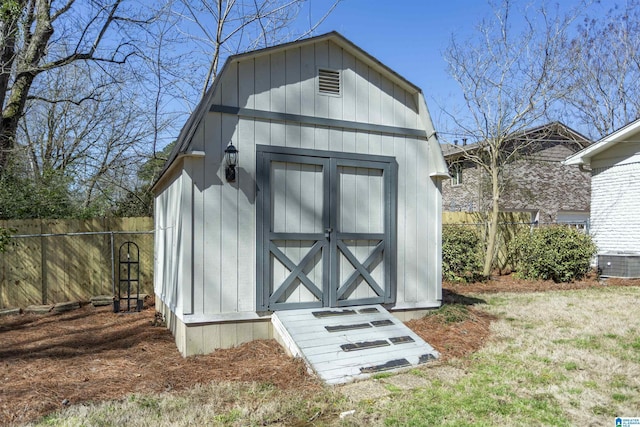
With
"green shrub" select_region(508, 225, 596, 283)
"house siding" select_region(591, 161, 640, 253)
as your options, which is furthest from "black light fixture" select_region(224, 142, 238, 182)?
"house siding" select_region(591, 161, 640, 253)

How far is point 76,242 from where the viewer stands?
27.5 feet

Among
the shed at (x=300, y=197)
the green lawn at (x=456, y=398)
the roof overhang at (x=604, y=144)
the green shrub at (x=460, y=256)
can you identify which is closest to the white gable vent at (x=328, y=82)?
the shed at (x=300, y=197)

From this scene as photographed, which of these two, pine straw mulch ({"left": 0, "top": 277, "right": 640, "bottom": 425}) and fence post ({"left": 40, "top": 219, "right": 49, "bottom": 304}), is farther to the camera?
fence post ({"left": 40, "top": 219, "right": 49, "bottom": 304})

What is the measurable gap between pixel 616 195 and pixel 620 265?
2.33 meters

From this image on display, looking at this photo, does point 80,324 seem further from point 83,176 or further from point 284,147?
point 83,176

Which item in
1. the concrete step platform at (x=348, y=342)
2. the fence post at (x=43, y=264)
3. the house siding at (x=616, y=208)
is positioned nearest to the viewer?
the concrete step platform at (x=348, y=342)

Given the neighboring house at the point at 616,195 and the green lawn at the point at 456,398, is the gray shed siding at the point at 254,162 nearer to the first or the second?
the green lawn at the point at 456,398

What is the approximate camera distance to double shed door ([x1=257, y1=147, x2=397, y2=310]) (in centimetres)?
518

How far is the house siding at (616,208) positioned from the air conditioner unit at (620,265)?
3.13ft

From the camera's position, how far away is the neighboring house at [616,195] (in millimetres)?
11148

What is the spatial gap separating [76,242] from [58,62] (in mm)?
3292

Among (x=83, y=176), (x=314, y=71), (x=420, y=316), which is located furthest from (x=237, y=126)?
(x=83, y=176)

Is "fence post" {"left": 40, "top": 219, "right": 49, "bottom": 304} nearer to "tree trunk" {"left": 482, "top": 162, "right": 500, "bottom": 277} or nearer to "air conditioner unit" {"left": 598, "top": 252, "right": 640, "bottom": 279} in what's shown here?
"tree trunk" {"left": 482, "top": 162, "right": 500, "bottom": 277}

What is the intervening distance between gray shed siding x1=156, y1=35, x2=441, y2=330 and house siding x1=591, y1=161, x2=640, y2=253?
333 inches
